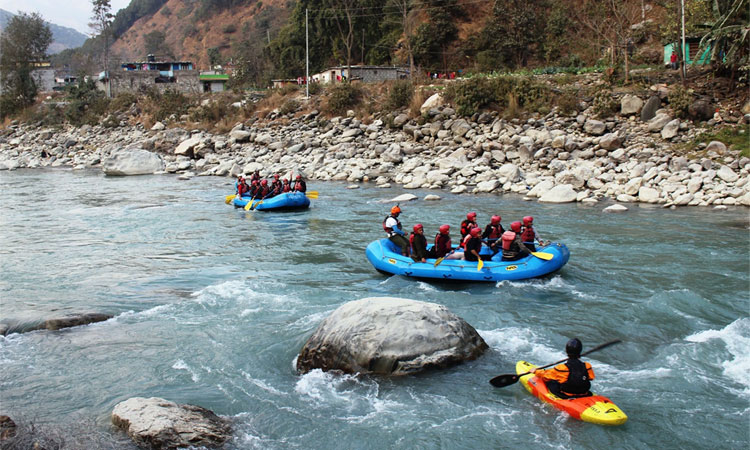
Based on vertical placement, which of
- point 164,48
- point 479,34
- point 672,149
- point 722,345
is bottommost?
point 722,345

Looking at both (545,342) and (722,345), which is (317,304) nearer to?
(545,342)

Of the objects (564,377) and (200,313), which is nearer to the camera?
(564,377)

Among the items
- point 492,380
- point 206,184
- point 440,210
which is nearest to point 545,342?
point 492,380

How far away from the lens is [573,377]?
569 centimetres

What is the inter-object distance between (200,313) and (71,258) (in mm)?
5089

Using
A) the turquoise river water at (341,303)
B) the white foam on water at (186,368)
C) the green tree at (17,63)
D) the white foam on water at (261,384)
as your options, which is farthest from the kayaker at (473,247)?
the green tree at (17,63)

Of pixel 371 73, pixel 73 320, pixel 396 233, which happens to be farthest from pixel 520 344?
pixel 371 73

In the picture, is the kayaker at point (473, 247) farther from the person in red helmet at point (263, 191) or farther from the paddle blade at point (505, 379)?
the person in red helmet at point (263, 191)

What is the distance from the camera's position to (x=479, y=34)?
38750mm

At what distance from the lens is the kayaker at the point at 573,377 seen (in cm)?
569

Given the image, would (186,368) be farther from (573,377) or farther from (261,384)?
(573,377)

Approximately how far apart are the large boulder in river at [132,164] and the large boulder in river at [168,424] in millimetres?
25643

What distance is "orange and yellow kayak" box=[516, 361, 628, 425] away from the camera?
5.44 m

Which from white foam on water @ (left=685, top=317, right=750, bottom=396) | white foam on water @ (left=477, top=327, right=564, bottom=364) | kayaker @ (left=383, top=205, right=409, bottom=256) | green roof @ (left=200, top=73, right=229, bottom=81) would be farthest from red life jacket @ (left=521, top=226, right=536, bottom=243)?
green roof @ (left=200, top=73, right=229, bottom=81)
